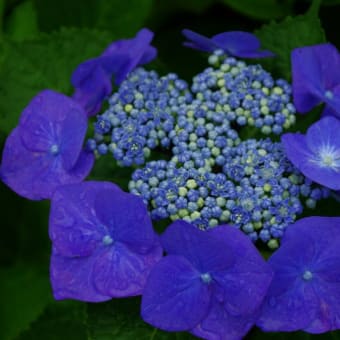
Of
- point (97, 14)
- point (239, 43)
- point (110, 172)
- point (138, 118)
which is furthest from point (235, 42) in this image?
point (97, 14)

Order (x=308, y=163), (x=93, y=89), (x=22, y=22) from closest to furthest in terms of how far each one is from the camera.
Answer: (x=308, y=163) < (x=93, y=89) < (x=22, y=22)

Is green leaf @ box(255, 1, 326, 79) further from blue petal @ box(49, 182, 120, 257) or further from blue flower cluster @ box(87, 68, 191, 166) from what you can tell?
blue petal @ box(49, 182, 120, 257)

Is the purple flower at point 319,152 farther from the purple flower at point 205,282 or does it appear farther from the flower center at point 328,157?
the purple flower at point 205,282

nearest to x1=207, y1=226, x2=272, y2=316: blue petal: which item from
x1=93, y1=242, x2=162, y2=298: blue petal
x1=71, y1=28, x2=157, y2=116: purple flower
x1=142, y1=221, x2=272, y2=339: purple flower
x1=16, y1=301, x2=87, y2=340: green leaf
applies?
x1=142, y1=221, x2=272, y2=339: purple flower

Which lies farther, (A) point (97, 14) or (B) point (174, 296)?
(A) point (97, 14)

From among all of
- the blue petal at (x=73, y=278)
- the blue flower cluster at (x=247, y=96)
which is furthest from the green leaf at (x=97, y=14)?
the blue petal at (x=73, y=278)

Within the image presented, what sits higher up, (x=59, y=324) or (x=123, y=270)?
(x=123, y=270)

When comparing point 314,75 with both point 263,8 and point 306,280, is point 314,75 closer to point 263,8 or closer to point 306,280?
point 306,280

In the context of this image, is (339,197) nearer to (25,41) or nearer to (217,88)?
(217,88)
